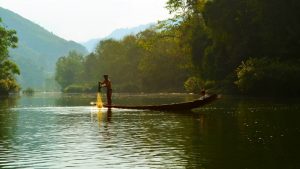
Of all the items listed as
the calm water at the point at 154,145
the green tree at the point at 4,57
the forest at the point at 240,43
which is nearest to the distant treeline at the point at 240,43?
the forest at the point at 240,43

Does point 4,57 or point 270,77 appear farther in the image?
point 4,57

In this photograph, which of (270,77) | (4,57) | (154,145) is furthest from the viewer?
(4,57)

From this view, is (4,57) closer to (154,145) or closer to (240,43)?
(240,43)

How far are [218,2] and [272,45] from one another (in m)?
11.8

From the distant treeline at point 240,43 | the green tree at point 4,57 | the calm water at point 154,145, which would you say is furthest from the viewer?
the green tree at point 4,57

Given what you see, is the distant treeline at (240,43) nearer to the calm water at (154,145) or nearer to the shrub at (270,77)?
the shrub at (270,77)

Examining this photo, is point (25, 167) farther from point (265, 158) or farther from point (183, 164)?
point (265, 158)

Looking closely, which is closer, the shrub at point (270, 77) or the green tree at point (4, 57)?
the shrub at point (270, 77)

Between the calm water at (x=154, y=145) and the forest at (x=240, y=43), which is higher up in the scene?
the forest at (x=240, y=43)

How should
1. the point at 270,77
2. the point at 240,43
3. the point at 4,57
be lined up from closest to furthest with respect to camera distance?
the point at 270,77 < the point at 240,43 < the point at 4,57

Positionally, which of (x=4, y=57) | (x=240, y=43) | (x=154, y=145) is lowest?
(x=154, y=145)

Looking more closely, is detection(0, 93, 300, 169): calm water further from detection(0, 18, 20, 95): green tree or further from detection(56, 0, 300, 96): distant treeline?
detection(0, 18, 20, 95): green tree

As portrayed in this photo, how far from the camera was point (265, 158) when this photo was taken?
57.9 feet

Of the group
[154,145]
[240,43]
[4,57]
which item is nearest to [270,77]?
[240,43]
